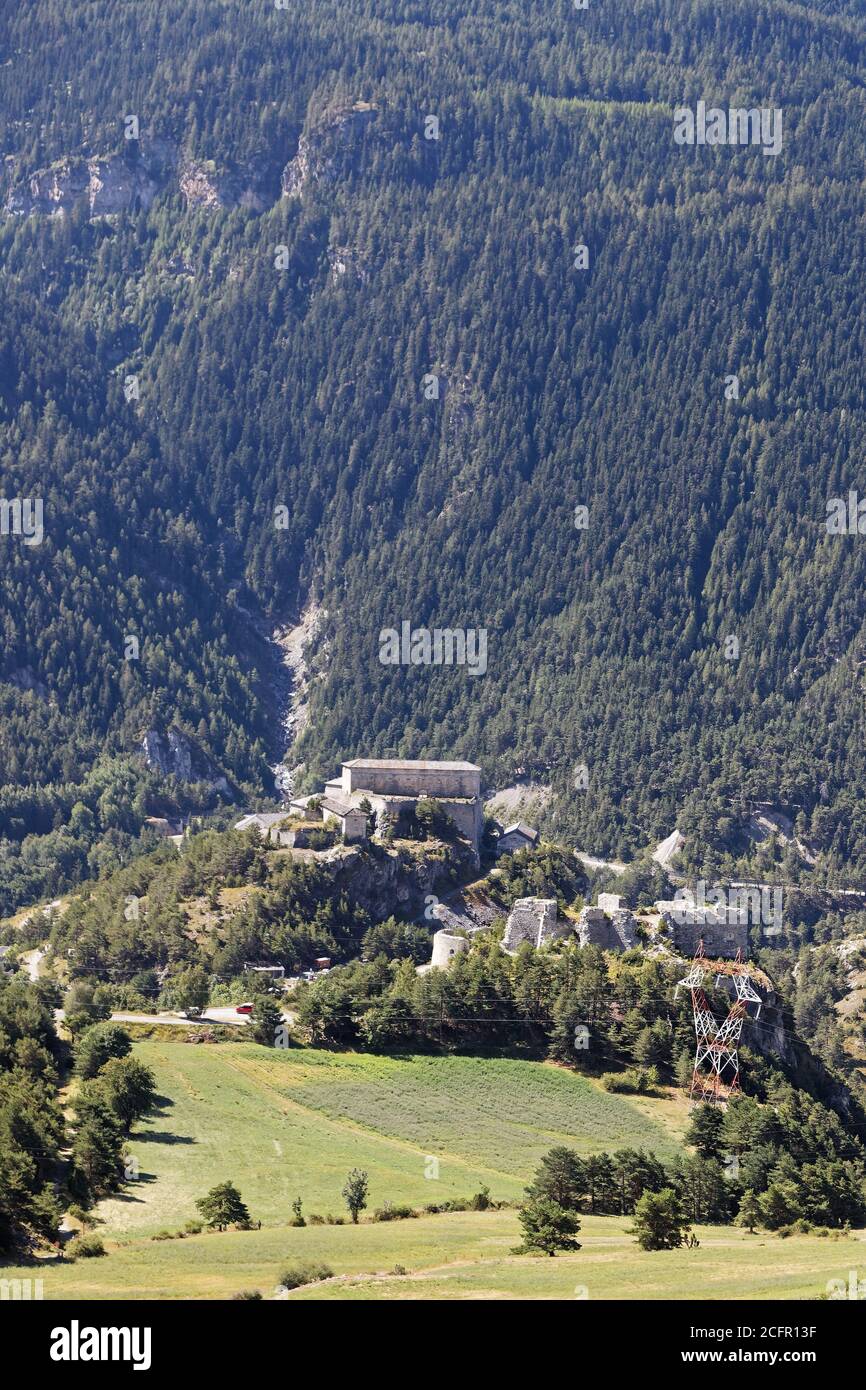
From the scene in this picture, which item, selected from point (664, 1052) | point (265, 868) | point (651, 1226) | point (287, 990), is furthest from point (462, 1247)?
point (265, 868)

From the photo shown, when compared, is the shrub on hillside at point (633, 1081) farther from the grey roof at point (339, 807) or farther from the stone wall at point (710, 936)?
the grey roof at point (339, 807)

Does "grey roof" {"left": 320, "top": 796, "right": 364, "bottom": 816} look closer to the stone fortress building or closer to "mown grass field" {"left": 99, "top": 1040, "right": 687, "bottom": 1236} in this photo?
the stone fortress building

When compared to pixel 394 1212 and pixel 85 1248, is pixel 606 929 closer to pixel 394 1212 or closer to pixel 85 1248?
pixel 394 1212

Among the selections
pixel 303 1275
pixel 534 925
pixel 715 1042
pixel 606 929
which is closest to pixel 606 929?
pixel 606 929

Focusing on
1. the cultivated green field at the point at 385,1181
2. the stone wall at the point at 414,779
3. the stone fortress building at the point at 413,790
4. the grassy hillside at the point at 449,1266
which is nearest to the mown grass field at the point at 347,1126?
the cultivated green field at the point at 385,1181

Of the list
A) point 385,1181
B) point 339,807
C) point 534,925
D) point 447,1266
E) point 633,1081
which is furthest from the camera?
point 339,807

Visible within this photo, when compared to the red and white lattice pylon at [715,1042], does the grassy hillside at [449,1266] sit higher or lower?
higher
